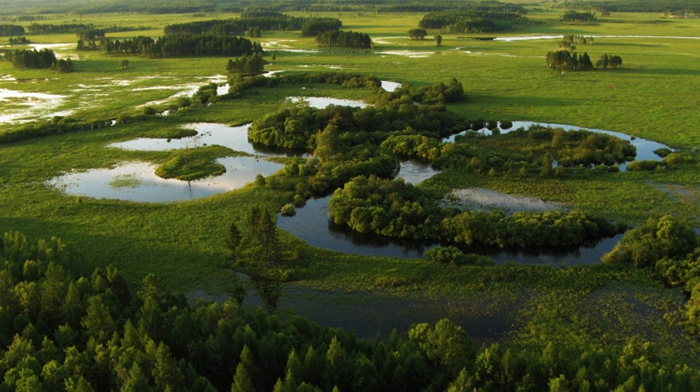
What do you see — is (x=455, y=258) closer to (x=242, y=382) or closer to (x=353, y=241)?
(x=353, y=241)

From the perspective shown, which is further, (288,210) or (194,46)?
(194,46)

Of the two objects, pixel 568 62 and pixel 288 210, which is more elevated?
pixel 568 62

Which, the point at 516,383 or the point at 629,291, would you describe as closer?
the point at 516,383

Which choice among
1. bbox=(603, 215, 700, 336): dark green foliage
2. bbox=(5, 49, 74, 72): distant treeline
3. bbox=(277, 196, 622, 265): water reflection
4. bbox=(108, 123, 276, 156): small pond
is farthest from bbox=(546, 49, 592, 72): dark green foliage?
bbox=(5, 49, 74, 72): distant treeline

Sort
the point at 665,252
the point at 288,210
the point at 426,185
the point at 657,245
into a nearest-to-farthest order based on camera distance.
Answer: the point at 665,252 < the point at 657,245 < the point at 288,210 < the point at 426,185

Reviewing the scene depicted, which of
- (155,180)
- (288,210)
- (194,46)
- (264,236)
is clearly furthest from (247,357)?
(194,46)

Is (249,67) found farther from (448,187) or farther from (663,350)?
(663,350)

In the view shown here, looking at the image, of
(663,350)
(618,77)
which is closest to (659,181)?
(663,350)
